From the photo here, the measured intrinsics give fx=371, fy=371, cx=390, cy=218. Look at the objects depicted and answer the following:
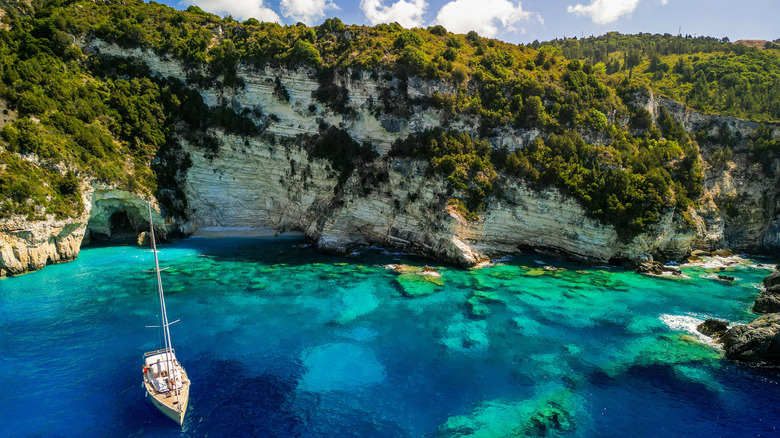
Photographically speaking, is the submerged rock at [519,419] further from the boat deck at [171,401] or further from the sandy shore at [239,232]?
the sandy shore at [239,232]

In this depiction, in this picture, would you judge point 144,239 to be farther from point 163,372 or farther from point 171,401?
point 171,401

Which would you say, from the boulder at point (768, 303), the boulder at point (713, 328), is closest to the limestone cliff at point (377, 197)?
the boulder at point (768, 303)

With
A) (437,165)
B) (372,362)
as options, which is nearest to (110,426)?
(372,362)

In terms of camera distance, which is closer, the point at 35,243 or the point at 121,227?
the point at 35,243

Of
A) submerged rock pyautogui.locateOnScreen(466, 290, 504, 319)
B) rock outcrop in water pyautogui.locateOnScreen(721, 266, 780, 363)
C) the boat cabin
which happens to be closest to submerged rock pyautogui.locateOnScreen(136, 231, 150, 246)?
the boat cabin

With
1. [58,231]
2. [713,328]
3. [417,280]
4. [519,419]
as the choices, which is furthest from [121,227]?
[713,328]

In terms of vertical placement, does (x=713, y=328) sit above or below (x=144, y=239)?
below

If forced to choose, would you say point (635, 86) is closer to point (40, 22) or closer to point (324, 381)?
point (324, 381)
